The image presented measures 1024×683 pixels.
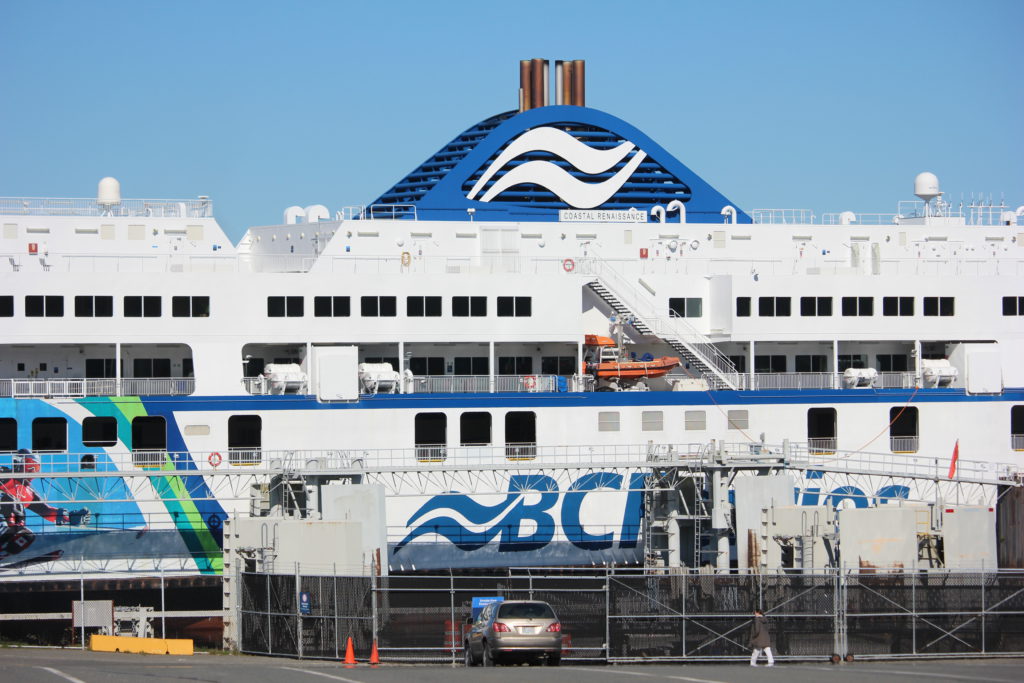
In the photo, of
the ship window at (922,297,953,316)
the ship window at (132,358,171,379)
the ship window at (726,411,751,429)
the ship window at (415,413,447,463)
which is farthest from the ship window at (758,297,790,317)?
the ship window at (132,358,171,379)

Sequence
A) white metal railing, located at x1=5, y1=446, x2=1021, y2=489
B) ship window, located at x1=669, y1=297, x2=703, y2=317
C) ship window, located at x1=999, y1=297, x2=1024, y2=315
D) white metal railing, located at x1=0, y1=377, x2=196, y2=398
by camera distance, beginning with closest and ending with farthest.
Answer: white metal railing, located at x1=5, y1=446, x2=1021, y2=489
white metal railing, located at x1=0, y1=377, x2=196, y2=398
ship window, located at x1=669, y1=297, x2=703, y2=317
ship window, located at x1=999, y1=297, x2=1024, y2=315

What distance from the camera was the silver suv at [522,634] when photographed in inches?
969

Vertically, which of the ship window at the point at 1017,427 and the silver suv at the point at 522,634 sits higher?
the ship window at the point at 1017,427

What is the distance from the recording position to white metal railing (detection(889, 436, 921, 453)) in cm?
4322

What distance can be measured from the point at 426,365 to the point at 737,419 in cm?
897

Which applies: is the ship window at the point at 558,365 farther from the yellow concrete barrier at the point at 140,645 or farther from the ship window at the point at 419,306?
the yellow concrete barrier at the point at 140,645

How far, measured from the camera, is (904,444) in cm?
4328

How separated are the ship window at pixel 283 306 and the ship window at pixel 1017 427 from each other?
21.4 meters

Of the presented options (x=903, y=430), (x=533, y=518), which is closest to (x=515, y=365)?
(x=533, y=518)

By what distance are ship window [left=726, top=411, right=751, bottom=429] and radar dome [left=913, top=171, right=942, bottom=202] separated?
13.4m

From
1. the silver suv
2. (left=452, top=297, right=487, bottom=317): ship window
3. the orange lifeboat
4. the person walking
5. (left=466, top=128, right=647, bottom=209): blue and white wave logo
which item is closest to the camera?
the silver suv

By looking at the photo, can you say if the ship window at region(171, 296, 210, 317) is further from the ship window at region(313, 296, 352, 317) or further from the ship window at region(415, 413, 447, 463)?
the ship window at region(415, 413, 447, 463)

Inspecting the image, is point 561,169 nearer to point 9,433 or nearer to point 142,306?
point 142,306

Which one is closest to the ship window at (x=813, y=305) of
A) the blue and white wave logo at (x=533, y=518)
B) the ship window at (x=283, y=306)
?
the blue and white wave logo at (x=533, y=518)
